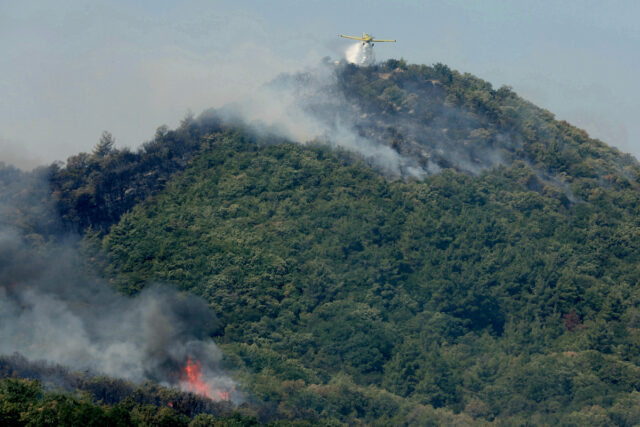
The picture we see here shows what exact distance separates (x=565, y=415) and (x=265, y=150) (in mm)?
66299

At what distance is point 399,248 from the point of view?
529 ft

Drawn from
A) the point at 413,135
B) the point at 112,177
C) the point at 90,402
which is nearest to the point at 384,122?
the point at 413,135

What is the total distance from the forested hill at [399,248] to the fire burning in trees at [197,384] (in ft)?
11.5

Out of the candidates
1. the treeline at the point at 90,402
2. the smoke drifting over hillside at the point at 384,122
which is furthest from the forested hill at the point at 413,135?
the treeline at the point at 90,402

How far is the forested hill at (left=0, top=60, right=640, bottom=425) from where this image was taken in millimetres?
133500

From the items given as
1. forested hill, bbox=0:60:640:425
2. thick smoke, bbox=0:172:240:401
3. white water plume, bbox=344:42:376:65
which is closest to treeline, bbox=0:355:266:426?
thick smoke, bbox=0:172:240:401

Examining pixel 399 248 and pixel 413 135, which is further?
pixel 413 135

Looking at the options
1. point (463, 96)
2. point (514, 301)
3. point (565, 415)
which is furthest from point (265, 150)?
point (565, 415)

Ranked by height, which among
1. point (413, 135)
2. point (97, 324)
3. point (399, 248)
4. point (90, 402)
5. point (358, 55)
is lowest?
point (90, 402)

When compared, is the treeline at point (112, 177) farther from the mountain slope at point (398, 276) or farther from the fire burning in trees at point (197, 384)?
the fire burning in trees at point (197, 384)

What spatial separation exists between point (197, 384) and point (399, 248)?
44.7 m

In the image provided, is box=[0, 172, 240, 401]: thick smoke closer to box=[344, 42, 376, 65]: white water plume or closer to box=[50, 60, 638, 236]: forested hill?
box=[50, 60, 638, 236]: forested hill

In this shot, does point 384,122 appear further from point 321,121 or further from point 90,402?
point 90,402

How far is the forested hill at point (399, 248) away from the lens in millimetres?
133500
